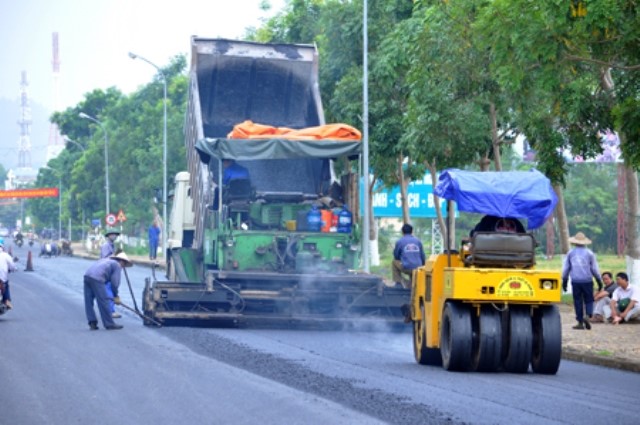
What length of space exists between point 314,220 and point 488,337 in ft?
26.1

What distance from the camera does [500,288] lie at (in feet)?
49.4

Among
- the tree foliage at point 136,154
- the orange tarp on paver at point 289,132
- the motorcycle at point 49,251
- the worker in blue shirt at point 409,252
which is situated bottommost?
the worker in blue shirt at point 409,252

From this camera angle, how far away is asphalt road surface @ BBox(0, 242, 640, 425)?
11.5m

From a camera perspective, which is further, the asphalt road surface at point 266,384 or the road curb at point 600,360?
the road curb at point 600,360

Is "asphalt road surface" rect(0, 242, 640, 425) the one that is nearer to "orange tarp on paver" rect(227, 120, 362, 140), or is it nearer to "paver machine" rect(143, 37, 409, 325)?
"paver machine" rect(143, 37, 409, 325)

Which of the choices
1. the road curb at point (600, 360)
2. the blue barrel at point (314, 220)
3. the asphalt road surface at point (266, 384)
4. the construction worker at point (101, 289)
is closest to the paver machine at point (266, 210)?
the blue barrel at point (314, 220)

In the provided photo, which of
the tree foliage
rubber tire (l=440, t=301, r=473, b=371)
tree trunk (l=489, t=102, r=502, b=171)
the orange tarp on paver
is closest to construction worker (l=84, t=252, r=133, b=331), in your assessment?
the orange tarp on paver

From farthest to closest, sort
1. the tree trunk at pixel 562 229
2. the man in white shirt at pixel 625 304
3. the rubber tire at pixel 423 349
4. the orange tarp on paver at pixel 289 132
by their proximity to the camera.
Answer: the tree trunk at pixel 562 229
the man in white shirt at pixel 625 304
the orange tarp on paver at pixel 289 132
the rubber tire at pixel 423 349

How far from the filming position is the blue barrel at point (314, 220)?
22.8 meters

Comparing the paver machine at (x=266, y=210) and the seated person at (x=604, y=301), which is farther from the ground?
the paver machine at (x=266, y=210)

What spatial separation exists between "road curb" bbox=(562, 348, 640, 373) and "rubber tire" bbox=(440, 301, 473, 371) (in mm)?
2191

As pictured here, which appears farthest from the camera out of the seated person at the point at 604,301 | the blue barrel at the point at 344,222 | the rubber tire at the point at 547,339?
the seated person at the point at 604,301

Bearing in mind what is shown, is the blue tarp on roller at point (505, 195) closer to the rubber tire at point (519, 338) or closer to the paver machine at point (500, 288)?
the paver machine at point (500, 288)

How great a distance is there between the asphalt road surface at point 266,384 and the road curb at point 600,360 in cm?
16
